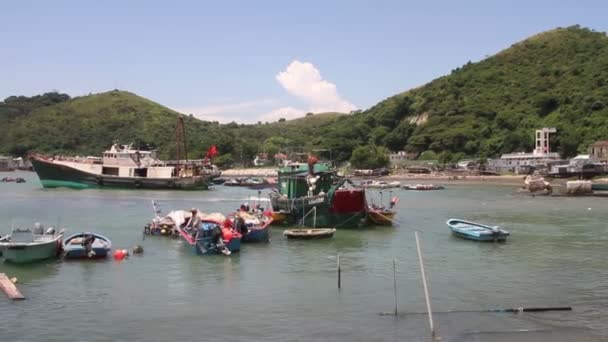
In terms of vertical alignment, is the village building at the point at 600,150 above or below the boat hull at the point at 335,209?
above

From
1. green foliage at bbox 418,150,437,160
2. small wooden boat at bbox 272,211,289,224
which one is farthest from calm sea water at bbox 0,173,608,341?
green foliage at bbox 418,150,437,160

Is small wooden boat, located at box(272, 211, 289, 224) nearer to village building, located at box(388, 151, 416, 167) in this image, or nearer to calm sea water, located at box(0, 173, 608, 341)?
calm sea water, located at box(0, 173, 608, 341)

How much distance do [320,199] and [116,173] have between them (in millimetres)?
60554

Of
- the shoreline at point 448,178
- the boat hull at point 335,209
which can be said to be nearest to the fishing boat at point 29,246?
the boat hull at point 335,209

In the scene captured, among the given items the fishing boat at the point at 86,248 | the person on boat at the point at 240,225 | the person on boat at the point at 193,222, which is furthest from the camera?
the person on boat at the point at 240,225

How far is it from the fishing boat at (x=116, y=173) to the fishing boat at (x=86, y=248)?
63.5 m

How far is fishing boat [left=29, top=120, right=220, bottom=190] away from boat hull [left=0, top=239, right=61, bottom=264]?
215 feet

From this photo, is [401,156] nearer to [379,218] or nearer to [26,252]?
[379,218]

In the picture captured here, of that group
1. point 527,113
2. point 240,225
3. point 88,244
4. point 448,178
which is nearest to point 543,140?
point 448,178

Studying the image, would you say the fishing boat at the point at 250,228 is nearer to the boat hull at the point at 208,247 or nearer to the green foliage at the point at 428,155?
the boat hull at the point at 208,247

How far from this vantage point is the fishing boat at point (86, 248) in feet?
101

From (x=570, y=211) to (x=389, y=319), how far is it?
44.8m

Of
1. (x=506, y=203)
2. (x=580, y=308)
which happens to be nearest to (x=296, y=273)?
(x=580, y=308)

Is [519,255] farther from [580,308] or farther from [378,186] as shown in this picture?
[378,186]
